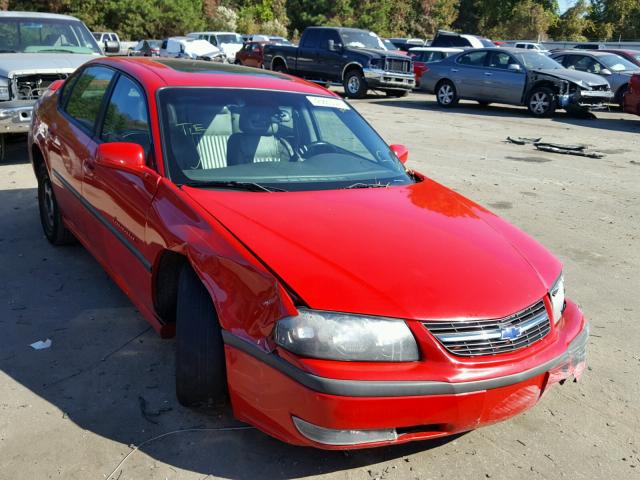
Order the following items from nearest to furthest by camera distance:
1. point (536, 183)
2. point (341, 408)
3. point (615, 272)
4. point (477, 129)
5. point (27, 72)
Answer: point (341, 408)
point (615, 272)
point (27, 72)
point (536, 183)
point (477, 129)

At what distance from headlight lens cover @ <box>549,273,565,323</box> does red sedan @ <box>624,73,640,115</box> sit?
12.9m

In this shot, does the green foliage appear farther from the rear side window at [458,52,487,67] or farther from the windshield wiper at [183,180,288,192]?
the windshield wiper at [183,180,288,192]

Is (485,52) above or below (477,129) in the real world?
above

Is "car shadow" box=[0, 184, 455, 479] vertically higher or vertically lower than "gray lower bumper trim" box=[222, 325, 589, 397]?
lower

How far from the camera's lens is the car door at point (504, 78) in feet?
53.1

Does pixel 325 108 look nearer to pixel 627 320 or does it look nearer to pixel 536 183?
pixel 627 320

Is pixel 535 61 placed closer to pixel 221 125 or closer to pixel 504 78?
pixel 504 78

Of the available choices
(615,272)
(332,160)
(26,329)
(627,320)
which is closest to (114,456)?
(26,329)

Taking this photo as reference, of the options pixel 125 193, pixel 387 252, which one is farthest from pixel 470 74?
pixel 387 252

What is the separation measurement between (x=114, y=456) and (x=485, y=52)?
53.3ft

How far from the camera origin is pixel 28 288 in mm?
4613

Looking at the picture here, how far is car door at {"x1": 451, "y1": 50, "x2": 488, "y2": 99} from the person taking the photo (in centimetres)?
1702

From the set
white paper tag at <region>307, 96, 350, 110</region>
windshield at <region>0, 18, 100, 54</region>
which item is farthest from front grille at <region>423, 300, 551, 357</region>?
windshield at <region>0, 18, 100, 54</region>

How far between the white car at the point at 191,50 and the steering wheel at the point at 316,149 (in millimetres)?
21920
